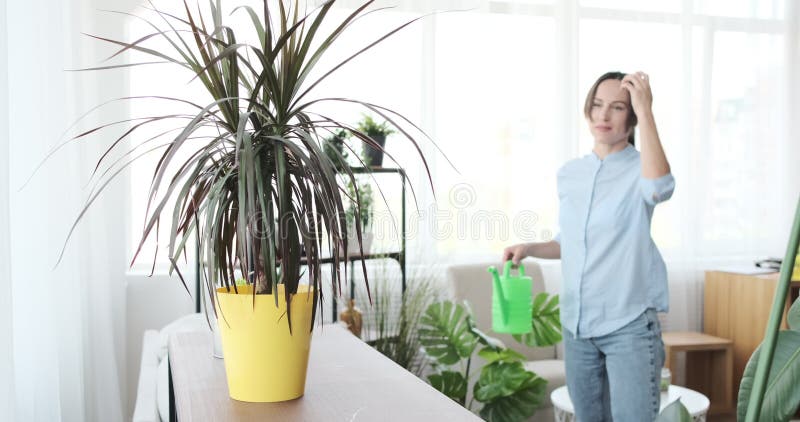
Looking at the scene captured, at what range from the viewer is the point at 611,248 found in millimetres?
2283

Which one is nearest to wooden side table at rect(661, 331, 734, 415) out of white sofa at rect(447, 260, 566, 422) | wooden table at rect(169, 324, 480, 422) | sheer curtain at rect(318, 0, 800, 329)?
sheer curtain at rect(318, 0, 800, 329)

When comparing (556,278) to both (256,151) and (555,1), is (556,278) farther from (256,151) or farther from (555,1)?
(256,151)

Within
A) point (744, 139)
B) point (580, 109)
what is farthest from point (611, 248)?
point (744, 139)

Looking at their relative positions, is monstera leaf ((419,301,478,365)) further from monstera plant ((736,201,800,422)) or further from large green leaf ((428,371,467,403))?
monstera plant ((736,201,800,422))

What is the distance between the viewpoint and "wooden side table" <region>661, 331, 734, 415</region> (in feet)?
13.8

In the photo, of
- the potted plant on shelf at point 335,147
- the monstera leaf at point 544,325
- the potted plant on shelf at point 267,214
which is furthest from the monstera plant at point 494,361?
the potted plant on shelf at point 267,214

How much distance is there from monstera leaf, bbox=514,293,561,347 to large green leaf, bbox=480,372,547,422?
0.13 metres

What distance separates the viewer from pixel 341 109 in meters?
4.16

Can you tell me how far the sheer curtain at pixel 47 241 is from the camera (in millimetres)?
1790

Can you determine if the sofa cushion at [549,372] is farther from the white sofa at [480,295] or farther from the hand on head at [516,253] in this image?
the hand on head at [516,253]

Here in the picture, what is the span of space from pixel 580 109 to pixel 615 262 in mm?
2307

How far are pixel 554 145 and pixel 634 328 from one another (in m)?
2.30

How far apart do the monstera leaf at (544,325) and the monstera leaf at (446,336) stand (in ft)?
0.71

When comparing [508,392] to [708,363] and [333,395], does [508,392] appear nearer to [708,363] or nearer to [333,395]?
[333,395]
